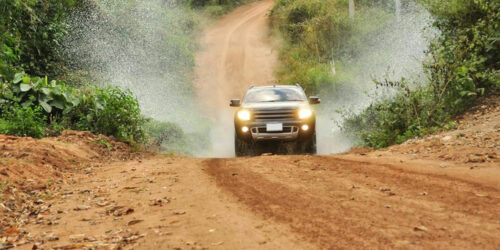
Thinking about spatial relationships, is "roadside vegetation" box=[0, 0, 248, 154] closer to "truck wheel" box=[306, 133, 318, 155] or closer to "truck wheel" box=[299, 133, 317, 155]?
"truck wheel" box=[299, 133, 317, 155]

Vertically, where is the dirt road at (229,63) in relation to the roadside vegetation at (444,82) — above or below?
above

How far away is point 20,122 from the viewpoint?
11648mm

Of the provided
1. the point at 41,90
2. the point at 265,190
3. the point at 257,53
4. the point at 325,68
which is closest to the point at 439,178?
the point at 265,190

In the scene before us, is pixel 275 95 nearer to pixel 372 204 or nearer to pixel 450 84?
pixel 450 84

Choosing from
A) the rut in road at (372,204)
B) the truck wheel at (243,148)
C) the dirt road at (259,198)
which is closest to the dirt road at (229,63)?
the truck wheel at (243,148)

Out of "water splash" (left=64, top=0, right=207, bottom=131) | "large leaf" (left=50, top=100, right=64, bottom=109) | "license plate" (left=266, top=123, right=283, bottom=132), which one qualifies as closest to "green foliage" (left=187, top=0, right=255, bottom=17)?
"water splash" (left=64, top=0, right=207, bottom=131)

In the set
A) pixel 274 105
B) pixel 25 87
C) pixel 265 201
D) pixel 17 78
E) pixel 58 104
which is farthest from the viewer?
pixel 58 104

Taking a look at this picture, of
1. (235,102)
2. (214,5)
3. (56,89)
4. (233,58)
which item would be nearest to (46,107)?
(56,89)

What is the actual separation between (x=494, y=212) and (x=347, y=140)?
11.5 metres

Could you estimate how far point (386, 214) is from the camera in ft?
17.1

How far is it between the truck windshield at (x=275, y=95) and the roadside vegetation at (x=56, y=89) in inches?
120

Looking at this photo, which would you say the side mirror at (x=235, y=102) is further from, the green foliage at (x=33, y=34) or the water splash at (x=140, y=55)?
the green foliage at (x=33, y=34)

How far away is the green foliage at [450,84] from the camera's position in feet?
41.1

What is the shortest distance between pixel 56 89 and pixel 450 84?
31.5 feet
